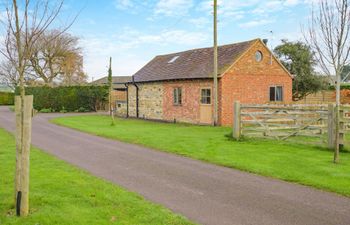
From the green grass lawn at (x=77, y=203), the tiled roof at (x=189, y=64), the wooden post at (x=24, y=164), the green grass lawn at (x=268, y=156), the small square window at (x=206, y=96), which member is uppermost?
A: the tiled roof at (x=189, y=64)

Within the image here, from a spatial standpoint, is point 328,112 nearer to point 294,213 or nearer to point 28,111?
point 294,213

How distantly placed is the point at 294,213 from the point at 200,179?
2.98 meters

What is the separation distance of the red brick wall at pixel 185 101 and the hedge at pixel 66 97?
1635 cm

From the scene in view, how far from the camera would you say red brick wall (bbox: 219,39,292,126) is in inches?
939

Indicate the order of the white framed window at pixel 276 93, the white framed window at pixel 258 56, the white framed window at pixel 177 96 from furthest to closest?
the white framed window at pixel 177 96
the white framed window at pixel 276 93
the white framed window at pixel 258 56

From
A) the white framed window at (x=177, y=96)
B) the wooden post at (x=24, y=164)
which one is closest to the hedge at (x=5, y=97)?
the white framed window at (x=177, y=96)

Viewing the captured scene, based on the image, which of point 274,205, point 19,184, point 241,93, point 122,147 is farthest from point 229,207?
point 241,93

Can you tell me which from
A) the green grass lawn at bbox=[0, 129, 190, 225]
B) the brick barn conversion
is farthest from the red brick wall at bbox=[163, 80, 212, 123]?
the green grass lawn at bbox=[0, 129, 190, 225]

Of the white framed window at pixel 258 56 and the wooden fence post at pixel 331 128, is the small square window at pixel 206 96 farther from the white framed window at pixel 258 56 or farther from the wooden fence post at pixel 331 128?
the wooden fence post at pixel 331 128

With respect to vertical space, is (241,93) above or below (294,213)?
above

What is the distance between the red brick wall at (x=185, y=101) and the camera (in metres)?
25.3

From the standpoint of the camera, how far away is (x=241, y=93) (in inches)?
964

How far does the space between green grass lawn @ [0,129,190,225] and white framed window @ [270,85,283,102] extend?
1889 centimetres

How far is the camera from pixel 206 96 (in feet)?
81.0
